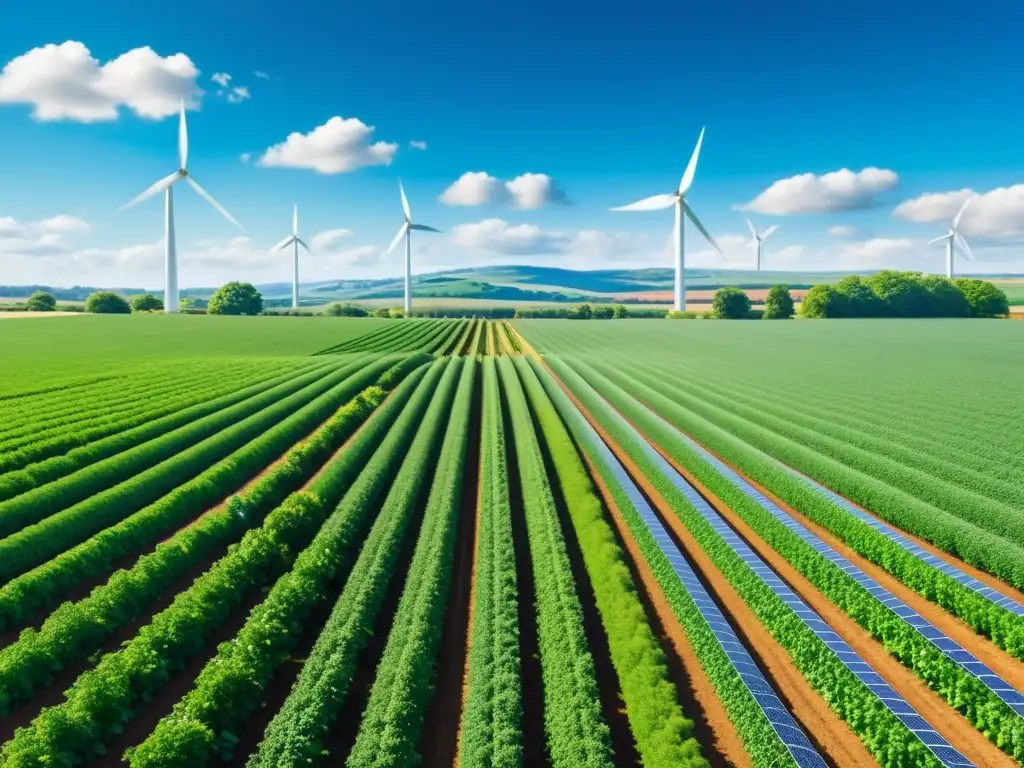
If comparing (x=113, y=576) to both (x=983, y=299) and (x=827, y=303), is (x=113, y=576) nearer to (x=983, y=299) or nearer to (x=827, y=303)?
(x=827, y=303)

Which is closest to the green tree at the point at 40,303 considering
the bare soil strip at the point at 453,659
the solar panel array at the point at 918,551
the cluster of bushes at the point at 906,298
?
the bare soil strip at the point at 453,659

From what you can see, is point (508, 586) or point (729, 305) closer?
point (508, 586)

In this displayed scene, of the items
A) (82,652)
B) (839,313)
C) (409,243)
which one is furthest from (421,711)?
(839,313)

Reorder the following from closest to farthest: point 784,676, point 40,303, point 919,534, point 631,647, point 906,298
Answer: point 784,676 < point 631,647 < point 919,534 < point 906,298 < point 40,303

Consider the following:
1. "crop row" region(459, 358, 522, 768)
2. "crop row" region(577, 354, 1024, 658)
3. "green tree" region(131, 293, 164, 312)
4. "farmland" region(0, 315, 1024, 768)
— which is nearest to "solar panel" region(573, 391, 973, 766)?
"farmland" region(0, 315, 1024, 768)

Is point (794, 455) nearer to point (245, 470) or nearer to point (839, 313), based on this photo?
point (245, 470)

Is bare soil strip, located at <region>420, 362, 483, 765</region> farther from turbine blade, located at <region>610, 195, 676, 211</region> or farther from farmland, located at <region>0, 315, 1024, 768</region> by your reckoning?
turbine blade, located at <region>610, 195, 676, 211</region>

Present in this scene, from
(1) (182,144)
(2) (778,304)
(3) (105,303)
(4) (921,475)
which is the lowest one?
(4) (921,475)

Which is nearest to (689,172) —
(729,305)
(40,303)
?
(729,305)
